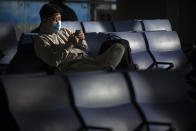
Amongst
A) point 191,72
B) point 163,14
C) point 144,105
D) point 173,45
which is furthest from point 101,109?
point 163,14

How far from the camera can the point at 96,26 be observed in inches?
279

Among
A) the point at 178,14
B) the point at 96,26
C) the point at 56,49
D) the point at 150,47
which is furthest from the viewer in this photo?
the point at 178,14

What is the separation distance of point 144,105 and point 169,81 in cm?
23

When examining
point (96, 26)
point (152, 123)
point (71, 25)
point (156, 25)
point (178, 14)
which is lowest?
point (178, 14)

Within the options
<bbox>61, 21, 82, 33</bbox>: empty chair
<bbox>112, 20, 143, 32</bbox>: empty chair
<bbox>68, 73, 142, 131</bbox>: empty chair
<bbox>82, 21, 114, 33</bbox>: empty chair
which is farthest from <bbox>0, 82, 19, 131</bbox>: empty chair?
<bbox>112, 20, 143, 32</bbox>: empty chair

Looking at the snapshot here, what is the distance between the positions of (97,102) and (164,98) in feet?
1.52

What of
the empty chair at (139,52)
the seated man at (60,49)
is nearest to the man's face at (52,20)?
the seated man at (60,49)

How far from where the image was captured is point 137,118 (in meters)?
3.04

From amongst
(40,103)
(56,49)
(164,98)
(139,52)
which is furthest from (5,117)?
(139,52)

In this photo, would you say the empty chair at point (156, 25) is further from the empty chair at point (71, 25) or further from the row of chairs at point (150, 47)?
the empty chair at point (71, 25)

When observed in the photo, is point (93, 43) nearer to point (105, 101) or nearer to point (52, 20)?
point (52, 20)

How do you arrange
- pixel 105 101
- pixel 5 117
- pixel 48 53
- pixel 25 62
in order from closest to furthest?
pixel 5 117, pixel 105 101, pixel 48 53, pixel 25 62

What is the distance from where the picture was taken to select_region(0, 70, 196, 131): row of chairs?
2.74 metres

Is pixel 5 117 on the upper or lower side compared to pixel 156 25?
upper
